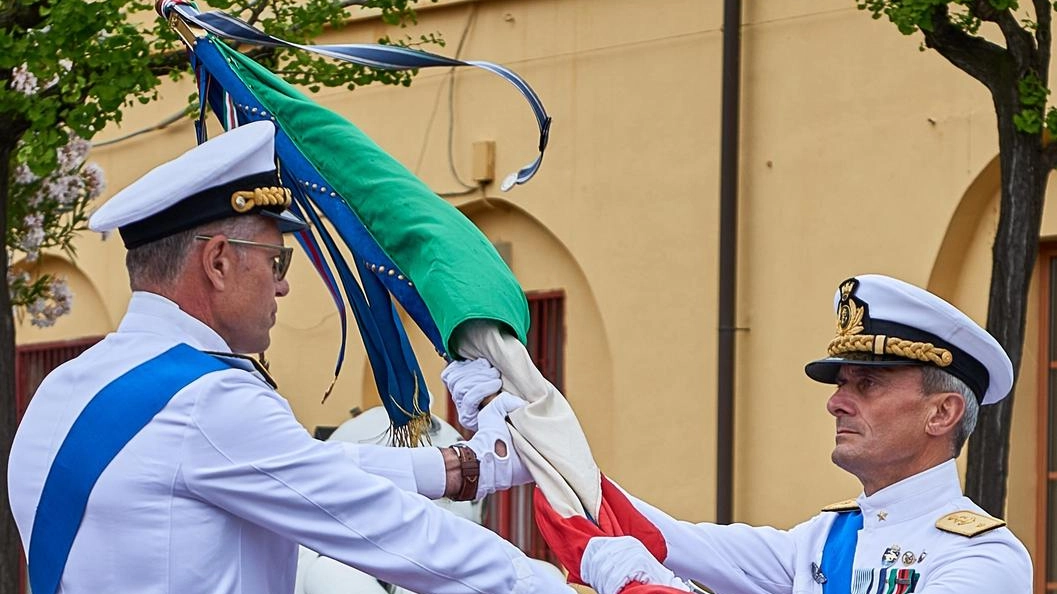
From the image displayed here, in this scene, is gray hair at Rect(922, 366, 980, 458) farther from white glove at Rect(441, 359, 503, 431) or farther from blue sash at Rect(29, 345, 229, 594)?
blue sash at Rect(29, 345, 229, 594)

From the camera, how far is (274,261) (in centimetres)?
371

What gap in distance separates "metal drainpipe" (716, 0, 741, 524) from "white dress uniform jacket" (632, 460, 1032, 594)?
531 cm

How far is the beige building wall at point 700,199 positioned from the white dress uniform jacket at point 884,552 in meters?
4.76

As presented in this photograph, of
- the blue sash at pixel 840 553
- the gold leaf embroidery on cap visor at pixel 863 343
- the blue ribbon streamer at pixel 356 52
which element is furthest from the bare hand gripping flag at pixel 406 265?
the gold leaf embroidery on cap visor at pixel 863 343

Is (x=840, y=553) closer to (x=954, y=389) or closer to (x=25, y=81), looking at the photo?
(x=954, y=389)

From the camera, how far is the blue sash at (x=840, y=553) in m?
4.23

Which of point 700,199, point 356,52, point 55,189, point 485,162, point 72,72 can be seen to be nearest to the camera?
point 356,52

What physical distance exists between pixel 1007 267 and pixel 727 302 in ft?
9.60

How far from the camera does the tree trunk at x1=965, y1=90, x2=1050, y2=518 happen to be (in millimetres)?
7004

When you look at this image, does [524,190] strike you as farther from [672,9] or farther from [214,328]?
[214,328]

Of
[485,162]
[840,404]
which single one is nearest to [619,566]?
[840,404]

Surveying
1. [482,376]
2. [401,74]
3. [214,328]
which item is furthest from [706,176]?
[214,328]

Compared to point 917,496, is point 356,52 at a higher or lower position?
higher

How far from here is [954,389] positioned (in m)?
4.21
